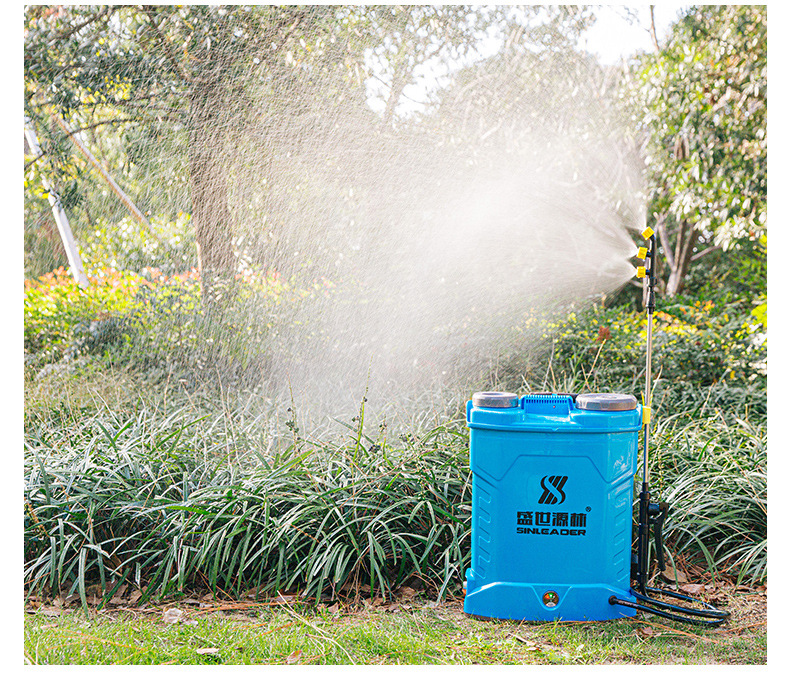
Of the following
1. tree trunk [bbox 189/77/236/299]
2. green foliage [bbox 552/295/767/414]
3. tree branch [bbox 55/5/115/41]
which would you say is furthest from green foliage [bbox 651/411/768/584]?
tree branch [bbox 55/5/115/41]

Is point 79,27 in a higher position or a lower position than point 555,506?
higher

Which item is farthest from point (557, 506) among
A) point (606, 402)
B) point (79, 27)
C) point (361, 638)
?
point (79, 27)

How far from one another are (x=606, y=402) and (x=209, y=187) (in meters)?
3.61

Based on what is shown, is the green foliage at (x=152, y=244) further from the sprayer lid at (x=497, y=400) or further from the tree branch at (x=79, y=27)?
the sprayer lid at (x=497, y=400)

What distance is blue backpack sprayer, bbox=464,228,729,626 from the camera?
2236 millimetres

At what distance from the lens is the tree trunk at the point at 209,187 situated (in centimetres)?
471

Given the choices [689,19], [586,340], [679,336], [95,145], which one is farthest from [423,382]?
[689,19]

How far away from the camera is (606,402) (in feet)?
7.30

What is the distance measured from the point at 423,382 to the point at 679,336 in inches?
80.5

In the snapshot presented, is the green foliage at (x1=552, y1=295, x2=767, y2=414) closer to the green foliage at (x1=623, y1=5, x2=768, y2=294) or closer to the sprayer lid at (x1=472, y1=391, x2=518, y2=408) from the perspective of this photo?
the green foliage at (x1=623, y1=5, x2=768, y2=294)

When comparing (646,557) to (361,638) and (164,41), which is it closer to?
(361,638)

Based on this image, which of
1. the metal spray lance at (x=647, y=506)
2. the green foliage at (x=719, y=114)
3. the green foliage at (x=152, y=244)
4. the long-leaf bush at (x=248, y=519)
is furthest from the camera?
the green foliage at (x=152, y=244)

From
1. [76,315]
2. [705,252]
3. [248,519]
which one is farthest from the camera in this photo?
[705,252]

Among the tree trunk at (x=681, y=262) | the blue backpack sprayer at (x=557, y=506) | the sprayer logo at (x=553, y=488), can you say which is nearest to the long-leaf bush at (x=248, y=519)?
the blue backpack sprayer at (x=557, y=506)
